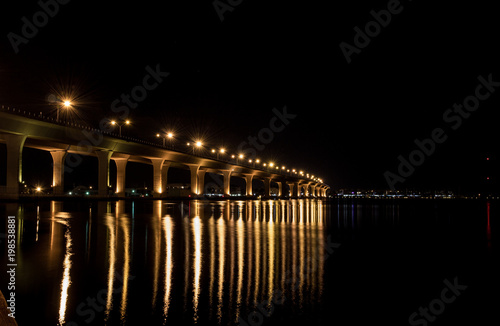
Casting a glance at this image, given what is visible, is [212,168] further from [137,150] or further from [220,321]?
[220,321]

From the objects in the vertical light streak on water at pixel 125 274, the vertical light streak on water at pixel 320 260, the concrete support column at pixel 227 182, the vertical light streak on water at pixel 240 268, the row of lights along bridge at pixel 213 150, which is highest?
the row of lights along bridge at pixel 213 150

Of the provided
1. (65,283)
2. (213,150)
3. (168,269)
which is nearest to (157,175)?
(213,150)

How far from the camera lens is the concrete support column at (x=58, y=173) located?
5350 centimetres

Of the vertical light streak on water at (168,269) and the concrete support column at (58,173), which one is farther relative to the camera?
the concrete support column at (58,173)

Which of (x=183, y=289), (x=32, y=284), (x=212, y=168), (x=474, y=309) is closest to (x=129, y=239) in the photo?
(x=32, y=284)

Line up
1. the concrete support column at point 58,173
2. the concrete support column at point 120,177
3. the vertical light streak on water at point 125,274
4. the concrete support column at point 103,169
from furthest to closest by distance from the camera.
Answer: the concrete support column at point 120,177
the concrete support column at point 103,169
the concrete support column at point 58,173
the vertical light streak on water at point 125,274

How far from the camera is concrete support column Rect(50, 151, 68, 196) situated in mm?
53500

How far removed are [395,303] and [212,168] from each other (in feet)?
273

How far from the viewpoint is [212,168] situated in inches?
3482

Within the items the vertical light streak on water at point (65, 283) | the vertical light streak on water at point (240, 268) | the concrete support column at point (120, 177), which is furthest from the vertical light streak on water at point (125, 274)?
the concrete support column at point (120, 177)

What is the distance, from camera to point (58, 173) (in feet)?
182

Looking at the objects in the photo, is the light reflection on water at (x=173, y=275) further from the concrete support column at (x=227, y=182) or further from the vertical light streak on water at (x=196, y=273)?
the concrete support column at (x=227, y=182)

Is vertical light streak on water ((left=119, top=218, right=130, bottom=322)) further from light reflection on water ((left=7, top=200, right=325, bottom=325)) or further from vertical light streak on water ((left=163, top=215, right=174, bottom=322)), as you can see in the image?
vertical light streak on water ((left=163, top=215, right=174, bottom=322))

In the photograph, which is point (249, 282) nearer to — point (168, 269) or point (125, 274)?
point (168, 269)
